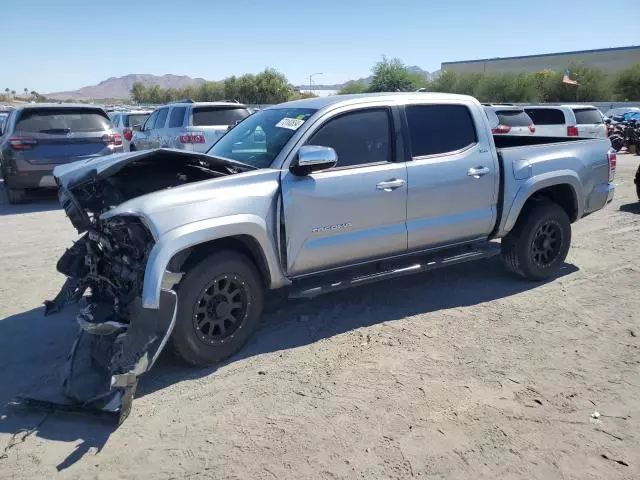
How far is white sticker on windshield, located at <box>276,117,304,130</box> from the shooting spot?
15.4ft

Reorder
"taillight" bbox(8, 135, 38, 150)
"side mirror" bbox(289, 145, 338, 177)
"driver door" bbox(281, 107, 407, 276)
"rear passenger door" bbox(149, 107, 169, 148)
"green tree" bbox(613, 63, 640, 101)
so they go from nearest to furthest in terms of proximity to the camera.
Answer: "side mirror" bbox(289, 145, 338, 177)
"driver door" bbox(281, 107, 407, 276)
"taillight" bbox(8, 135, 38, 150)
"rear passenger door" bbox(149, 107, 169, 148)
"green tree" bbox(613, 63, 640, 101)

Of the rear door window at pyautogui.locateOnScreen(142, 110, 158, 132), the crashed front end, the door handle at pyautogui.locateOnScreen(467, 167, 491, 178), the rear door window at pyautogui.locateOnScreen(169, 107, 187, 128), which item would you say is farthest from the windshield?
the rear door window at pyautogui.locateOnScreen(142, 110, 158, 132)

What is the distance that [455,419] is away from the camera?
3.51 m

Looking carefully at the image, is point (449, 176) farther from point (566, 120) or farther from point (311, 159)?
point (566, 120)

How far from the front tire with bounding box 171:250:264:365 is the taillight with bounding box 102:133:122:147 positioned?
7776mm

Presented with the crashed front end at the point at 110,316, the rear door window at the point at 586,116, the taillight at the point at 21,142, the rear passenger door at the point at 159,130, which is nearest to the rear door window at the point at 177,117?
the rear passenger door at the point at 159,130

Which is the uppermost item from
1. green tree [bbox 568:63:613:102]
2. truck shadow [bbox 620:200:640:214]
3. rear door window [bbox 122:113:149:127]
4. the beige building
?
the beige building

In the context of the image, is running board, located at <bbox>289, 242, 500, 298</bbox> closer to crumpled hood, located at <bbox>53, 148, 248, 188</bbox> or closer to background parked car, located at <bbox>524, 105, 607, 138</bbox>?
crumpled hood, located at <bbox>53, 148, 248, 188</bbox>

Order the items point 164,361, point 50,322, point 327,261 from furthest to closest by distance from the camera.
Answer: point 50,322 < point 327,261 < point 164,361

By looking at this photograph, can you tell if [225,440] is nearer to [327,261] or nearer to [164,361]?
[164,361]

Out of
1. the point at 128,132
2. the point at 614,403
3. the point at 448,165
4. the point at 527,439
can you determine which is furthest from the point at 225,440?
the point at 128,132

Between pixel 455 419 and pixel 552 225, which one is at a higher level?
pixel 552 225

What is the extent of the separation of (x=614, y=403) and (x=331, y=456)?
194cm

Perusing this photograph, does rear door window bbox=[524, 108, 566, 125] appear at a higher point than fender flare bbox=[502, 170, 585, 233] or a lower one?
higher
